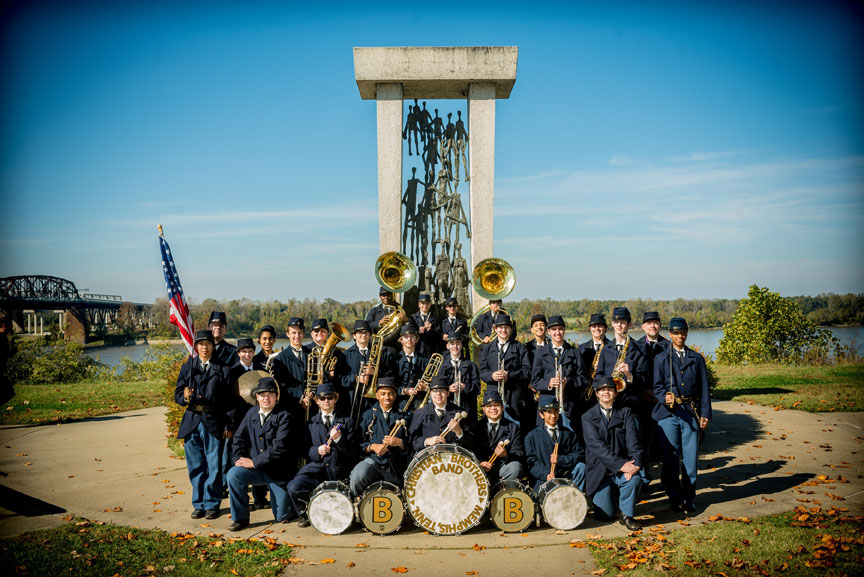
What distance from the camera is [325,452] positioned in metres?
6.53

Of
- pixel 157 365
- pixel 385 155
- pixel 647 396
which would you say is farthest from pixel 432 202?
pixel 157 365

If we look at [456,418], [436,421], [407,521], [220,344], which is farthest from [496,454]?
[220,344]

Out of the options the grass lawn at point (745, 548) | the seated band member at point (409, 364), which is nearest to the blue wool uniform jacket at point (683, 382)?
the grass lawn at point (745, 548)

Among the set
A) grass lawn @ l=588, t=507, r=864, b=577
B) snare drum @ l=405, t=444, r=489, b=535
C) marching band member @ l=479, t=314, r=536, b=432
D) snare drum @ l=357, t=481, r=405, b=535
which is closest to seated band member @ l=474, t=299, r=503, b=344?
marching band member @ l=479, t=314, r=536, b=432

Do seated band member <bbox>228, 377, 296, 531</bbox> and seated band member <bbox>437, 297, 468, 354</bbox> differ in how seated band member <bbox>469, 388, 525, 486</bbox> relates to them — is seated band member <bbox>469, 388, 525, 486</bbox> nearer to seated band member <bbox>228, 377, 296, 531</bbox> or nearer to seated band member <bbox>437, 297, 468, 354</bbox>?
seated band member <bbox>228, 377, 296, 531</bbox>

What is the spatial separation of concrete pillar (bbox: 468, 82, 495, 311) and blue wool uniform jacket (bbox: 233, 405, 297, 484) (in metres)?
4.93

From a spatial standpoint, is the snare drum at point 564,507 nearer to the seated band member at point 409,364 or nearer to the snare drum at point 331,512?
the snare drum at point 331,512

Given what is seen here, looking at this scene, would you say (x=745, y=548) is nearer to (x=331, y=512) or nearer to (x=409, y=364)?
(x=331, y=512)

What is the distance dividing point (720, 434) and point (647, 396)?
4098 mm

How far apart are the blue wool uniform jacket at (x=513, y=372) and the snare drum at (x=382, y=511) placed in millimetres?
2158

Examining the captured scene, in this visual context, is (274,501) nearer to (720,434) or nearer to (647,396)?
(647,396)

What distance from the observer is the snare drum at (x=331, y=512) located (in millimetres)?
6148

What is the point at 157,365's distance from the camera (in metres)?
19.4

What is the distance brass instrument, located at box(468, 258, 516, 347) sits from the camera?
9.43 meters
